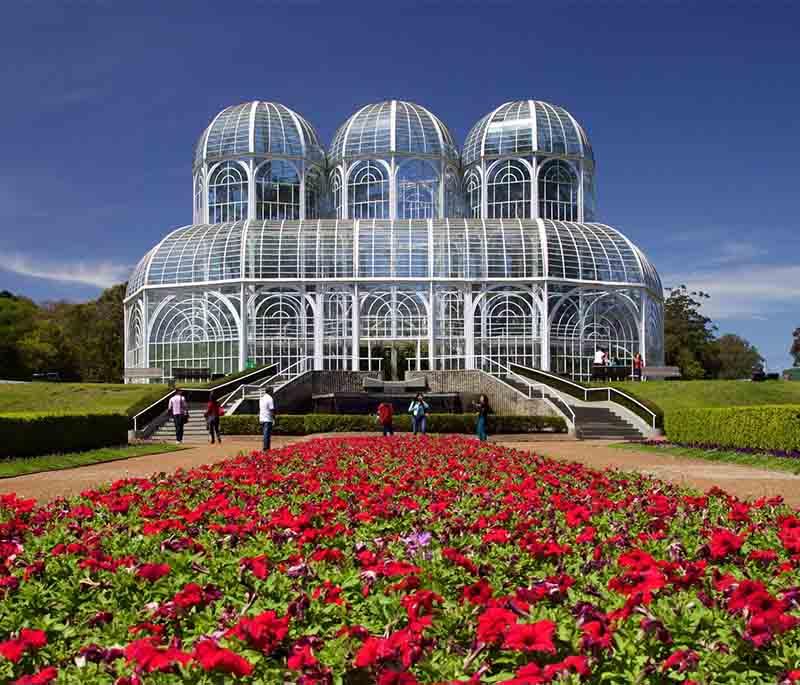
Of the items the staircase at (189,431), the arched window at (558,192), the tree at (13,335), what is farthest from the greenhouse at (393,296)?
the tree at (13,335)

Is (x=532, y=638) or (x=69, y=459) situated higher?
(x=532, y=638)

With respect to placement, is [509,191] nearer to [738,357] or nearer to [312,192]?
[312,192]

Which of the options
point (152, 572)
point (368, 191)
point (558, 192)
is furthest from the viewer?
point (368, 191)

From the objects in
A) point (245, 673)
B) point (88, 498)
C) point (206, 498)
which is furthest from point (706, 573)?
point (88, 498)

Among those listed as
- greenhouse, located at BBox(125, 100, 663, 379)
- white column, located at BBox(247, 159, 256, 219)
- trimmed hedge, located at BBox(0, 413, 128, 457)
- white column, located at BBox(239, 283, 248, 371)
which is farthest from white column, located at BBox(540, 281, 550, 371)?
trimmed hedge, located at BBox(0, 413, 128, 457)

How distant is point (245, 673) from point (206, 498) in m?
5.75

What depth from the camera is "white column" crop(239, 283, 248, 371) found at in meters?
45.4

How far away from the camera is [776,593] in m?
4.47

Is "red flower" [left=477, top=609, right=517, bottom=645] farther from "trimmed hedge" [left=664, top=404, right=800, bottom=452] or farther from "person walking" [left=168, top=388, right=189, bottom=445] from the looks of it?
"person walking" [left=168, top=388, right=189, bottom=445]

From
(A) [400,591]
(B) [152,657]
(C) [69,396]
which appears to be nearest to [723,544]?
(A) [400,591]

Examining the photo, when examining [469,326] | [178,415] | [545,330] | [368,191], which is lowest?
[178,415]

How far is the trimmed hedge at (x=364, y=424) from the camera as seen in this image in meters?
30.4

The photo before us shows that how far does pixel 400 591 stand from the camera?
4.33 metres

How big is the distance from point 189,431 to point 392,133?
1116 inches
